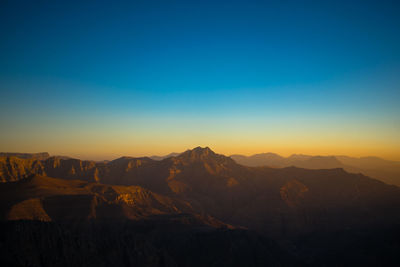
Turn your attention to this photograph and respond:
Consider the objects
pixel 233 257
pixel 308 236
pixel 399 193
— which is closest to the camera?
pixel 233 257

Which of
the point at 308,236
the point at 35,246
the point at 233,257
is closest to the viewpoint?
the point at 35,246

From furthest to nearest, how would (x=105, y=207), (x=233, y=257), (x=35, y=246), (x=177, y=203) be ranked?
(x=177, y=203) → (x=105, y=207) → (x=233, y=257) → (x=35, y=246)

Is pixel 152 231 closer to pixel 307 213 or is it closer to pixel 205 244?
pixel 205 244

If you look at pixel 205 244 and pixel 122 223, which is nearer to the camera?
pixel 205 244

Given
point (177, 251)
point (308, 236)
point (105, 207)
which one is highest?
point (105, 207)

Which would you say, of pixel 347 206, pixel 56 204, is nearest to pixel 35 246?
pixel 56 204

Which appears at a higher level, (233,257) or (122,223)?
(122,223)

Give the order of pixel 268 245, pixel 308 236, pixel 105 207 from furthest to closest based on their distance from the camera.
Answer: pixel 308 236, pixel 105 207, pixel 268 245

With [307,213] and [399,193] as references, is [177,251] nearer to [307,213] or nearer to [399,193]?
[307,213]

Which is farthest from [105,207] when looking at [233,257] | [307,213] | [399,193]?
[399,193]
